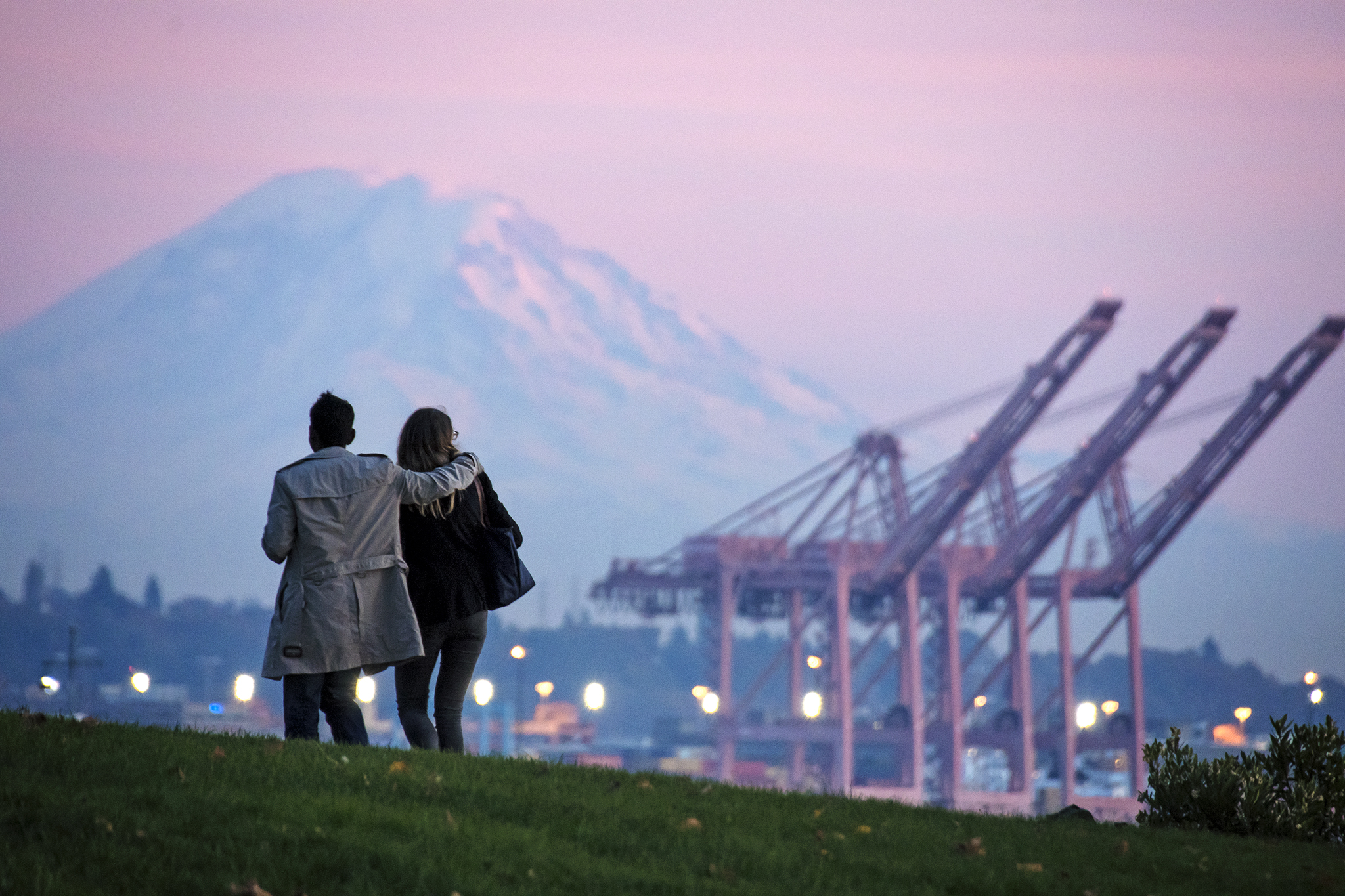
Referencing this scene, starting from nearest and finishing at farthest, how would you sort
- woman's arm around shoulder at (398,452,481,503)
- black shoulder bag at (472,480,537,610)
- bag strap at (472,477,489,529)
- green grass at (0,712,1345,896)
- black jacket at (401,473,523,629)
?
green grass at (0,712,1345,896) → woman's arm around shoulder at (398,452,481,503) → black jacket at (401,473,523,629) → black shoulder bag at (472,480,537,610) → bag strap at (472,477,489,529)

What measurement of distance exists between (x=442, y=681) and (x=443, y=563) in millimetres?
756

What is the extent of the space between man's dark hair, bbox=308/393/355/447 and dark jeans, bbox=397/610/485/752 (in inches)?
39.0

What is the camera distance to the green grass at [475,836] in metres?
6.18

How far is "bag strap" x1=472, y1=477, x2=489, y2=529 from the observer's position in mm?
8508

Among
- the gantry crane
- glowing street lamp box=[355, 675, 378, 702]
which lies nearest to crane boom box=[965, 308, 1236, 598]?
the gantry crane

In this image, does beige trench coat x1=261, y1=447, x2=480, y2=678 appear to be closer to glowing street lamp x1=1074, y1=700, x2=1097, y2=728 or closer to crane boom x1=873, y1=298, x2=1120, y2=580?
crane boom x1=873, y1=298, x2=1120, y2=580

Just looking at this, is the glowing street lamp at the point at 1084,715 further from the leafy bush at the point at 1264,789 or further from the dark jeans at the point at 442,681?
the dark jeans at the point at 442,681

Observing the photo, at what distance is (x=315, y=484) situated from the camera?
7.90m

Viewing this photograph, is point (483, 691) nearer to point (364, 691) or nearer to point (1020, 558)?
point (364, 691)

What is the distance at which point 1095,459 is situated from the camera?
64.8 metres

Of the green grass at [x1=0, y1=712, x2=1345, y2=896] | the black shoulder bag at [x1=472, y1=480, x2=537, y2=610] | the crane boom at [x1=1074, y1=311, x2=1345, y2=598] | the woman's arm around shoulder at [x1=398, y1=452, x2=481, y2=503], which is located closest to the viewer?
the green grass at [x1=0, y1=712, x2=1345, y2=896]

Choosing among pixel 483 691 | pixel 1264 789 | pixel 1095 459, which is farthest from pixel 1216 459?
pixel 1264 789

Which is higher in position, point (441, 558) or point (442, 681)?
point (441, 558)

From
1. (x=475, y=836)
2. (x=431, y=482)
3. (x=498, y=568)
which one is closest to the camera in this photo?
(x=475, y=836)
